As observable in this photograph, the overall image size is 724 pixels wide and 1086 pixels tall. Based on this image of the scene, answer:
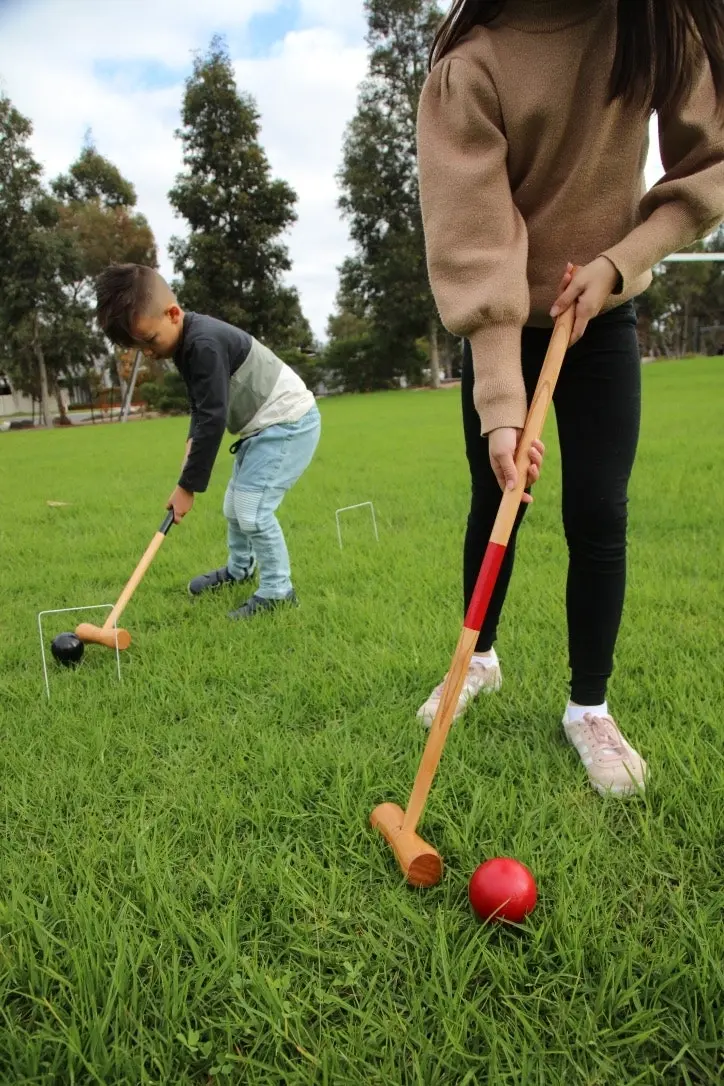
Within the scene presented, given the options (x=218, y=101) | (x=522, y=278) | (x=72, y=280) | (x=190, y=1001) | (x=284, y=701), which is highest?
(x=218, y=101)

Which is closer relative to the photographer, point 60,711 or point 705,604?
point 60,711

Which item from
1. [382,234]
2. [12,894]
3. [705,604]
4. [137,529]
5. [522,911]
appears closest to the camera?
[522,911]

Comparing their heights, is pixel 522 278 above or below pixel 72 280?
Answer: below

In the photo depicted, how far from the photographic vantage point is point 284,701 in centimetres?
235

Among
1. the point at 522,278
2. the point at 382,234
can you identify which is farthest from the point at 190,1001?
the point at 382,234

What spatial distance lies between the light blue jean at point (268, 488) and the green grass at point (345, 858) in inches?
10.7

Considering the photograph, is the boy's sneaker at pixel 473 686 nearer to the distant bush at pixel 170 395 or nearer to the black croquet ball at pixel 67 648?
the black croquet ball at pixel 67 648

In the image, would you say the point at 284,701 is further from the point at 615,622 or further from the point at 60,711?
the point at 615,622

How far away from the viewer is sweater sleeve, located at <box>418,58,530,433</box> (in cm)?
162

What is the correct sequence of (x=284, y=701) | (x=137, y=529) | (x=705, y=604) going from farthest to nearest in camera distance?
(x=137, y=529), (x=705, y=604), (x=284, y=701)

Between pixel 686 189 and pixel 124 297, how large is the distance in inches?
82.5

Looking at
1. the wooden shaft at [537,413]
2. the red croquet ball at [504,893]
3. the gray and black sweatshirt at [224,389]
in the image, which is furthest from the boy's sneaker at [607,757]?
the gray and black sweatshirt at [224,389]

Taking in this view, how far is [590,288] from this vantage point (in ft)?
5.20

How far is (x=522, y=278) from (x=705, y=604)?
180cm
